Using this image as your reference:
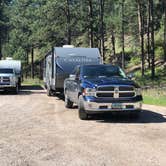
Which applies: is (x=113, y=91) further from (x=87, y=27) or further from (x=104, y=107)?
(x=87, y=27)

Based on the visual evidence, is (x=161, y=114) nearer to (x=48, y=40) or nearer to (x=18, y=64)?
(x=18, y=64)

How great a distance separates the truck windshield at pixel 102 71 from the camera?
1678 centimetres

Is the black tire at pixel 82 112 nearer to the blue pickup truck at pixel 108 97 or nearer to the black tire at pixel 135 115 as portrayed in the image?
the blue pickup truck at pixel 108 97

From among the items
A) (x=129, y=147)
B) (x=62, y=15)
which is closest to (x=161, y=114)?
(x=129, y=147)

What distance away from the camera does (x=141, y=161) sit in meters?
8.83

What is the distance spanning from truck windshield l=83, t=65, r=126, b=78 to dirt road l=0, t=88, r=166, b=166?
5.24 feet

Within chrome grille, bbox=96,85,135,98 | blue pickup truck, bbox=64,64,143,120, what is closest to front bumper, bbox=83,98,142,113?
blue pickup truck, bbox=64,64,143,120

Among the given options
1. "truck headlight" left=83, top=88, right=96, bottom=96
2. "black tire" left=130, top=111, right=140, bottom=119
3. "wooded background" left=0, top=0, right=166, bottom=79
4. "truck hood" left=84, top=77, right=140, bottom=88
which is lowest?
"black tire" left=130, top=111, right=140, bottom=119

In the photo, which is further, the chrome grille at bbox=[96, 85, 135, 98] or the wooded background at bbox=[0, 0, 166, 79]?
the wooded background at bbox=[0, 0, 166, 79]

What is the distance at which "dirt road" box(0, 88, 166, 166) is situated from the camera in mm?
8930

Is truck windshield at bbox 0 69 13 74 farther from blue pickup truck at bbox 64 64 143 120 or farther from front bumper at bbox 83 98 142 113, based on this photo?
front bumper at bbox 83 98 142 113

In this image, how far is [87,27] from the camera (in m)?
50.0

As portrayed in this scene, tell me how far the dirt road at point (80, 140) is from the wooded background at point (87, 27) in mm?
30043

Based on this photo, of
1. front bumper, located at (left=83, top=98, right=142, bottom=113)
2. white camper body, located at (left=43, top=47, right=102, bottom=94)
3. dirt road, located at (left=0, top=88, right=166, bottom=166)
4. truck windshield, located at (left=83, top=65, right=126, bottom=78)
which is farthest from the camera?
white camper body, located at (left=43, top=47, right=102, bottom=94)
